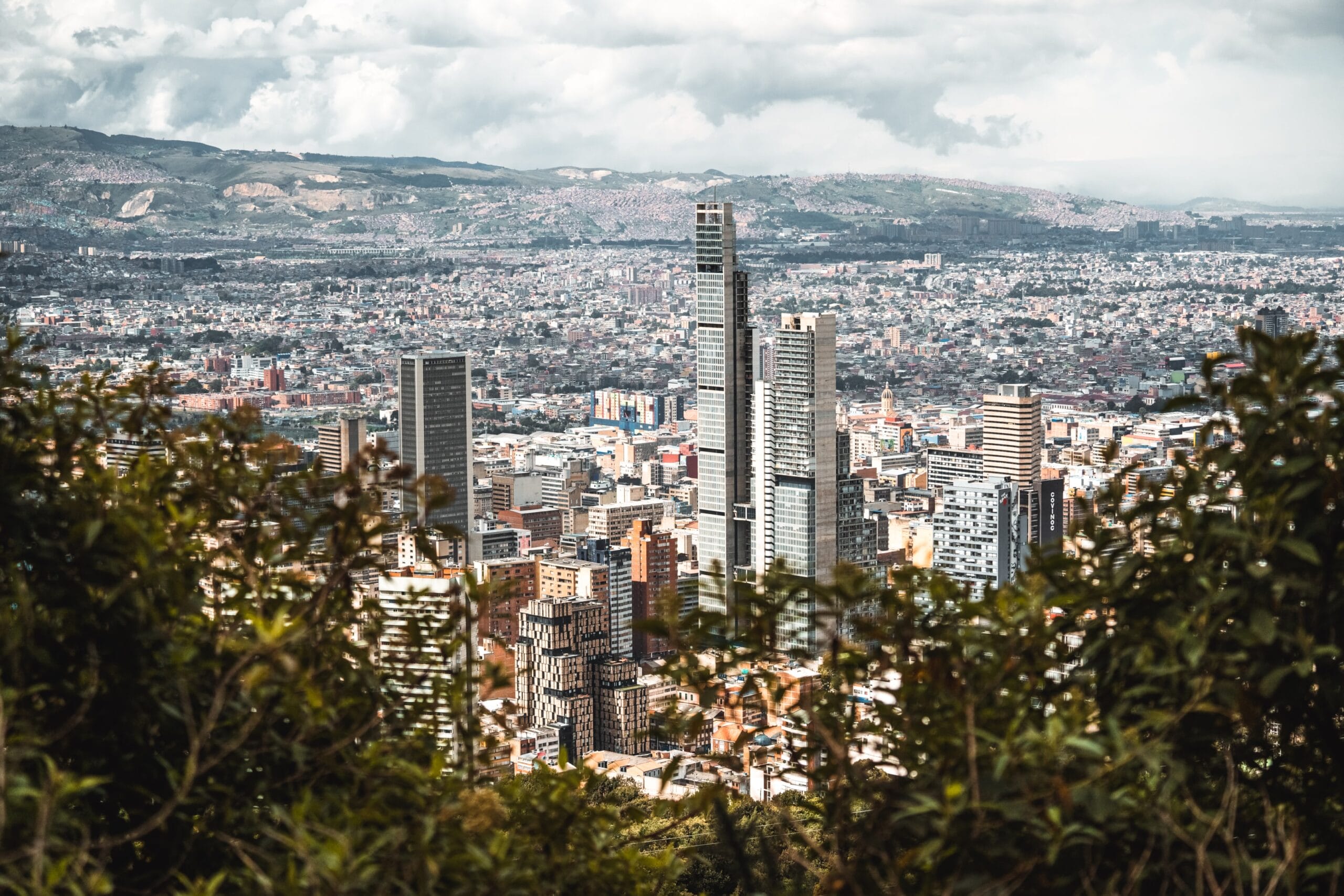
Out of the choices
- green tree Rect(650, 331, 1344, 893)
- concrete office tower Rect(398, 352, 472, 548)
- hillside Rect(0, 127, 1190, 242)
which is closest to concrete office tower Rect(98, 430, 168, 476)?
green tree Rect(650, 331, 1344, 893)

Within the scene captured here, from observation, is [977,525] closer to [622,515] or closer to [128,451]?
[622,515]

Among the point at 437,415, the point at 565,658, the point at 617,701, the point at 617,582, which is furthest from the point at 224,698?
the point at 437,415

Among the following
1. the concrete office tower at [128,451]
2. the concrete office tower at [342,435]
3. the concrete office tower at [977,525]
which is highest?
the concrete office tower at [128,451]

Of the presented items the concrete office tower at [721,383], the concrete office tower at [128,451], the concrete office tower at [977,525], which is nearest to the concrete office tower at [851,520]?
the concrete office tower at [977,525]

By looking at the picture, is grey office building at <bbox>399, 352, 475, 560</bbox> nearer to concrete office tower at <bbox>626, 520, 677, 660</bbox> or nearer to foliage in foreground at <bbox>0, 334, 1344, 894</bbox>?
concrete office tower at <bbox>626, 520, 677, 660</bbox>

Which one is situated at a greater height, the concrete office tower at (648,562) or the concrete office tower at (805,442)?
Result: the concrete office tower at (805,442)

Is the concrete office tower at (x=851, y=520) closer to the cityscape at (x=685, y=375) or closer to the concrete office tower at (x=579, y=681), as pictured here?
the cityscape at (x=685, y=375)
